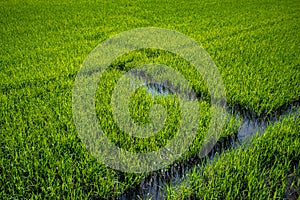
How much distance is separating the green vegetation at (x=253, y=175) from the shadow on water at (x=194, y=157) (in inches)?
4.9

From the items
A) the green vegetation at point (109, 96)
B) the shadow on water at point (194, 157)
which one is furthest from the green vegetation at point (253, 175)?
the shadow on water at point (194, 157)

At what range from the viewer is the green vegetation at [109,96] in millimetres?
2230

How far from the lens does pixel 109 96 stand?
3.56m

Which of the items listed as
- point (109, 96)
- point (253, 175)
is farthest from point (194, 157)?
point (109, 96)

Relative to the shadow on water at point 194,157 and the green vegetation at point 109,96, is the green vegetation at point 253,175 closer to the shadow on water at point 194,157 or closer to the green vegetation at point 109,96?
the green vegetation at point 109,96

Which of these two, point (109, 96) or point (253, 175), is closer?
point (253, 175)

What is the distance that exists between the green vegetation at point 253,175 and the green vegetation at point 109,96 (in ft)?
0.04

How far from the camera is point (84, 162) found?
235cm

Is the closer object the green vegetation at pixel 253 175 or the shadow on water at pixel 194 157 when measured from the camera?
the green vegetation at pixel 253 175

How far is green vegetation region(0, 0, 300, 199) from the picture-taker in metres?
2.23

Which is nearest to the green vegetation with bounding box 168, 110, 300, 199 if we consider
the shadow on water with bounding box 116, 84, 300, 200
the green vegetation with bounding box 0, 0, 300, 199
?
the green vegetation with bounding box 0, 0, 300, 199

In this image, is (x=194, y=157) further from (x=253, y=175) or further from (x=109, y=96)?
(x=109, y=96)

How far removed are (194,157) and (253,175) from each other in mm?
609

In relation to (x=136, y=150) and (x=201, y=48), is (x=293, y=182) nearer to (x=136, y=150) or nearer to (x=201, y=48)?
(x=136, y=150)
